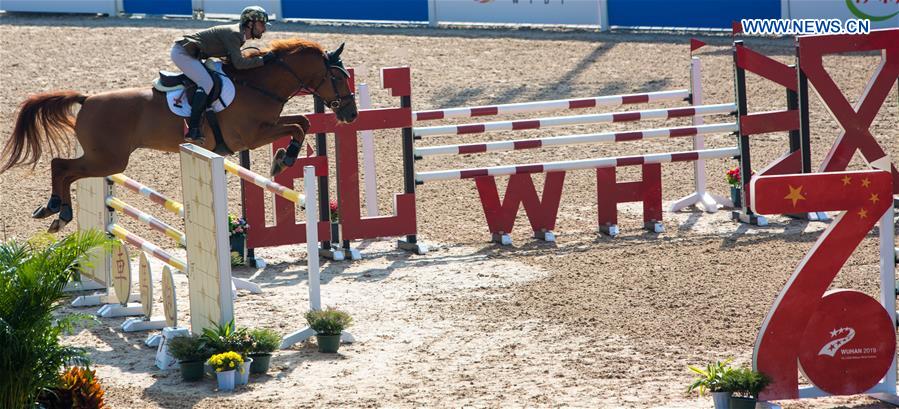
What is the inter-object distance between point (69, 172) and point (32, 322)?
4109 millimetres

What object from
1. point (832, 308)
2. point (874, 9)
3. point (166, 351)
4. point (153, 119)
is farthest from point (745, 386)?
point (874, 9)

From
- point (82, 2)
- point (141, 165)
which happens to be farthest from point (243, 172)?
point (82, 2)

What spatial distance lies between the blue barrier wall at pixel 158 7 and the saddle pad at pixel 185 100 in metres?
11.2

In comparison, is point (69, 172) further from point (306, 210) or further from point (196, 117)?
point (306, 210)

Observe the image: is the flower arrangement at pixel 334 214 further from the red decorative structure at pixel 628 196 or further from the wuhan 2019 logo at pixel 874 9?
the wuhan 2019 logo at pixel 874 9

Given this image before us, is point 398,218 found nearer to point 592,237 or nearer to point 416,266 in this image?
point 416,266

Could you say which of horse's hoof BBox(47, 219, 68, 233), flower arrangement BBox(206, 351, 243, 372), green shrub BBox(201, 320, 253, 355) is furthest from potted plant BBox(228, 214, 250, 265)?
flower arrangement BBox(206, 351, 243, 372)

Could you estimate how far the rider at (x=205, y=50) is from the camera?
370 inches

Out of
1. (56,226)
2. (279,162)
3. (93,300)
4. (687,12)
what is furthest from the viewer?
(687,12)

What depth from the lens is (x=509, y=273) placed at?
9633 millimetres

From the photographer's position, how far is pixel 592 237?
36.0 ft

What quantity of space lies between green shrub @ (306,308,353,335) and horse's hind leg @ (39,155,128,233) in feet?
8.09

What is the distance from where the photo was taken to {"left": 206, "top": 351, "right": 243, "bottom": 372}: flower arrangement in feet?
22.6

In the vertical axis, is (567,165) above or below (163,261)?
above
